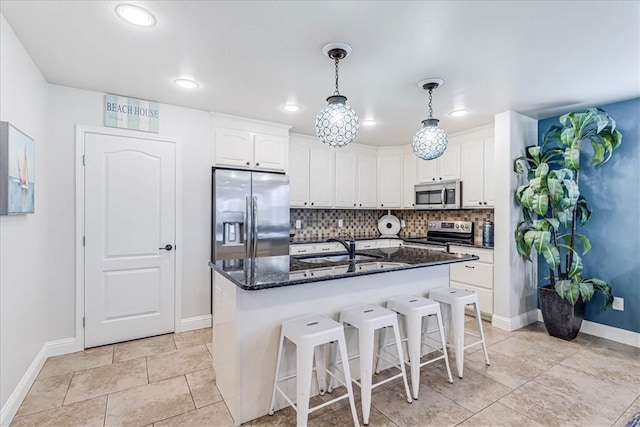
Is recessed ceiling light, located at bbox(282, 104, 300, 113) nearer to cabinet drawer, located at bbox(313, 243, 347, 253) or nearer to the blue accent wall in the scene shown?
cabinet drawer, located at bbox(313, 243, 347, 253)

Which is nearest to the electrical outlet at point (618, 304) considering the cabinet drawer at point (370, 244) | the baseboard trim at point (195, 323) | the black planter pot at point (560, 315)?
the black planter pot at point (560, 315)

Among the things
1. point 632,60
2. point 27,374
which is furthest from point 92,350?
point 632,60

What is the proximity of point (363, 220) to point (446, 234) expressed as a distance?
1.43 meters

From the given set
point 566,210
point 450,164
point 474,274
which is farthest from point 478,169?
point 474,274

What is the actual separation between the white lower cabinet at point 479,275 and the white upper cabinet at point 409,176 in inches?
47.6

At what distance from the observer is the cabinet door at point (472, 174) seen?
4102mm

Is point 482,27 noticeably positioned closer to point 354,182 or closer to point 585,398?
point 585,398

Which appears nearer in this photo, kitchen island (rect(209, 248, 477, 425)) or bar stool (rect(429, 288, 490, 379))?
kitchen island (rect(209, 248, 477, 425))

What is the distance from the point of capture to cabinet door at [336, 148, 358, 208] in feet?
16.0

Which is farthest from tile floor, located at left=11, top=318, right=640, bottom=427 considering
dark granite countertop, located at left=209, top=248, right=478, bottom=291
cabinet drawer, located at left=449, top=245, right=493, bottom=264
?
cabinet drawer, located at left=449, top=245, right=493, bottom=264

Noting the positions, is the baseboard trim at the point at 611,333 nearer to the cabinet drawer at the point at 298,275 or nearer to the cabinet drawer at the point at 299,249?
the cabinet drawer at the point at 299,249

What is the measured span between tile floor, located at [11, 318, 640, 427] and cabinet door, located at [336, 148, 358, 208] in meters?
2.64

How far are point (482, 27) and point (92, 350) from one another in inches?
156

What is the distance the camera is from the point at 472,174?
4195 mm
